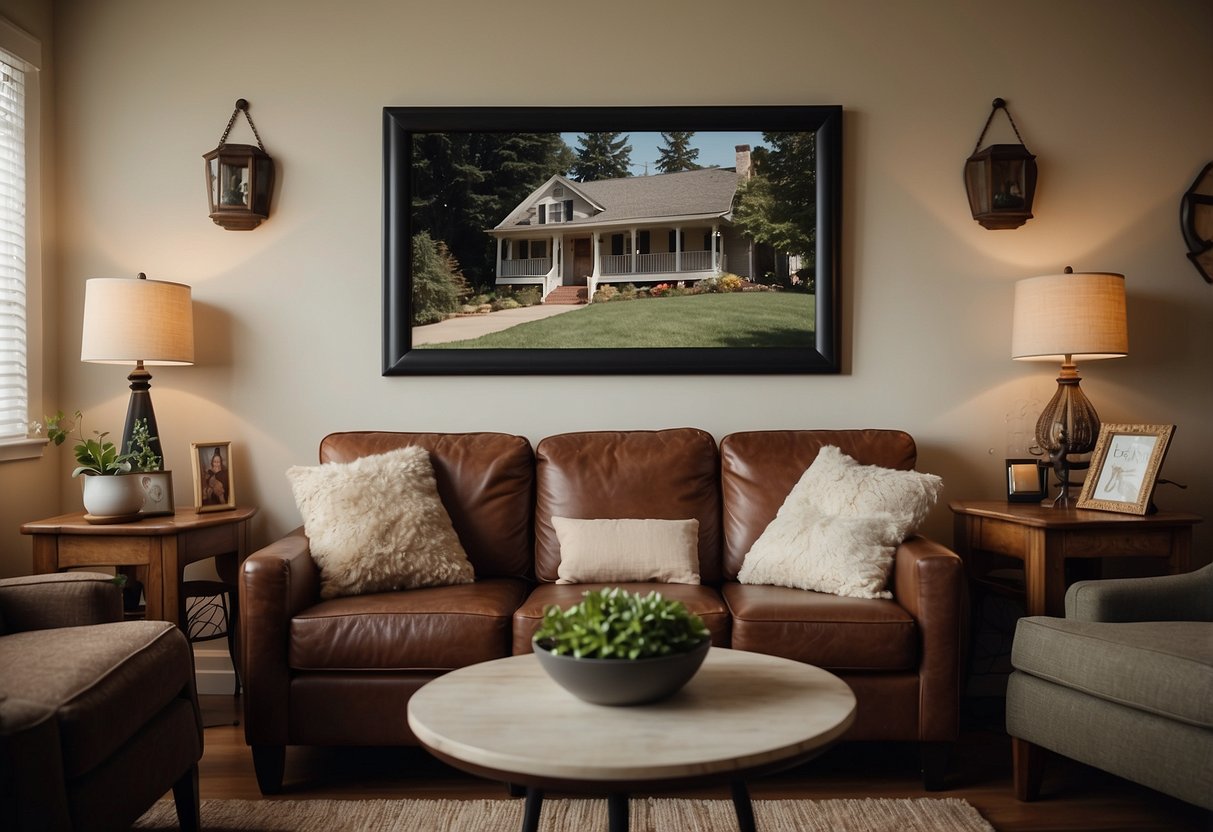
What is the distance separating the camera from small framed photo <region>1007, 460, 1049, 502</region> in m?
3.11

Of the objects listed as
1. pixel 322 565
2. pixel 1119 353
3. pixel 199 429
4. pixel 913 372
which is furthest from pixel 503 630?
pixel 1119 353

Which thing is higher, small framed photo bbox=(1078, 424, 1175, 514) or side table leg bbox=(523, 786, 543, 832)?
small framed photo bbox=(1078, 424, 1175, 514)

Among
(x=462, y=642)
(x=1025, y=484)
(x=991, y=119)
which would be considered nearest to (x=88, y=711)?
(x=462, y=642)

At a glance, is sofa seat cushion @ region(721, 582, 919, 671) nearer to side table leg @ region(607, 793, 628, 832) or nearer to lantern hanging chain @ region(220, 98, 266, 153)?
side table leg @ region(607, 793, 628, 832)

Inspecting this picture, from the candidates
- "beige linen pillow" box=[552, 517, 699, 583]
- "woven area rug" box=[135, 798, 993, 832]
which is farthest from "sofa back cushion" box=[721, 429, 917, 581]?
"woven area rug" box=[135, 798, 993, 832]

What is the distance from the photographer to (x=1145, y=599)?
2.43 m

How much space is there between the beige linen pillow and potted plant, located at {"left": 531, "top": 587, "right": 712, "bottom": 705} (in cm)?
115

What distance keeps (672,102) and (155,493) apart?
2.26m

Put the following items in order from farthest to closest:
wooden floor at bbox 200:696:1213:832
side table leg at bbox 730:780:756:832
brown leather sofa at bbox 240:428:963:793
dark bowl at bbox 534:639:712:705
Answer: brown leather sofa at bbox 240:428:963:793 < wooden floor at bbox 200:696:1213:832 < side table leg at bbox 730:780:756:832 < dark bowl at bbox 534:639:712:705

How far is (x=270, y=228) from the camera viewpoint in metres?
3.36

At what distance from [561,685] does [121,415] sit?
2.49 m

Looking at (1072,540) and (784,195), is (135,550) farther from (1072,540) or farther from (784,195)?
(1072,540)

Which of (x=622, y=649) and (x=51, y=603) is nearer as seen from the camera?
(x=622, y=649)

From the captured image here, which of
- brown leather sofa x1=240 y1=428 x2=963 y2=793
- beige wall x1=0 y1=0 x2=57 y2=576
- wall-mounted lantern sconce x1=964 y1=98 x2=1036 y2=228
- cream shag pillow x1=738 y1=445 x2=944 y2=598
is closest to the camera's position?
brown leather sofa x1=240 y1=428 x2=963 y2=793
